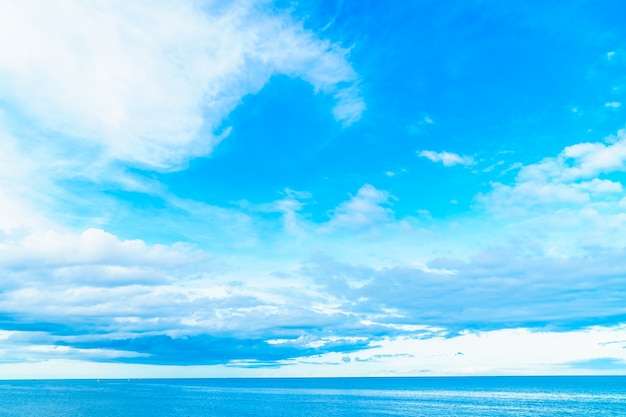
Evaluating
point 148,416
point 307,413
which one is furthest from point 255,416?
point 148,416

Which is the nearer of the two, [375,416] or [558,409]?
[375,416]

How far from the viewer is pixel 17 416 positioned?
628ft

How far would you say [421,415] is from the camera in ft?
611

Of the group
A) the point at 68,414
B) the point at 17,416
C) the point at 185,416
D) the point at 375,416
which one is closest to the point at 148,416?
the point at 185,416

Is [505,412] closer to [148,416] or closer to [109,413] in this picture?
[148,416]

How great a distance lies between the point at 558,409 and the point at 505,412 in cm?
2545

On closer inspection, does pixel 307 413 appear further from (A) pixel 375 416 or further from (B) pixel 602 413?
(B) pixel 602 413

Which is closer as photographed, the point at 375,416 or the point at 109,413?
the point at 375,416

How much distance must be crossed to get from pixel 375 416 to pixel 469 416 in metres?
35.4

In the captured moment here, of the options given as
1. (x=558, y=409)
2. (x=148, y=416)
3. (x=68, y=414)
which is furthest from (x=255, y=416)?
(x=558, y=409)

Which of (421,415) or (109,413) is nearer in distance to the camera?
(421,415)

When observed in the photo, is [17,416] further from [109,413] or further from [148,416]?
[148,416]

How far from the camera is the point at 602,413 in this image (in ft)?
610

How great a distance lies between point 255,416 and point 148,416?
41.9m
